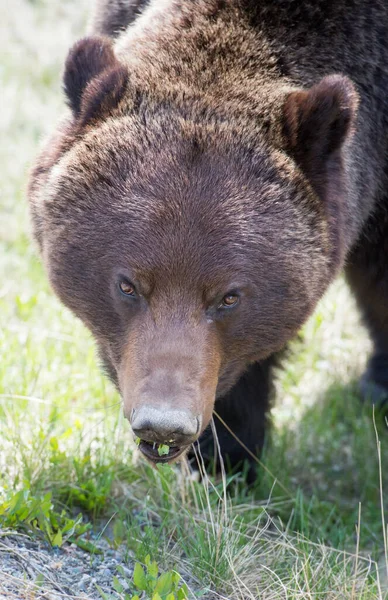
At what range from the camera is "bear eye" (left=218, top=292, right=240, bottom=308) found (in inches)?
152

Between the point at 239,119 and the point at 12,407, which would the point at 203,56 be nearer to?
the point at 239,119

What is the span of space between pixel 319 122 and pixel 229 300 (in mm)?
874

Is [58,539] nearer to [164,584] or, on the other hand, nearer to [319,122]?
[164,584]

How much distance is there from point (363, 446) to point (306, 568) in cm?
233

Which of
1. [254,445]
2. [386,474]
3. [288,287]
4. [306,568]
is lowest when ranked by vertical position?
[386,474]

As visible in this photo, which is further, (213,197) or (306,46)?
(306,46)

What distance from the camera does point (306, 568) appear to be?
4031mm

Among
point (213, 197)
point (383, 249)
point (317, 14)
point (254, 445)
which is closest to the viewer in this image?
point (213, 197)

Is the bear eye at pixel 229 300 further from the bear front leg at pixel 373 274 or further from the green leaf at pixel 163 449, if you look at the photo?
the bear front leg at pixel 373 274

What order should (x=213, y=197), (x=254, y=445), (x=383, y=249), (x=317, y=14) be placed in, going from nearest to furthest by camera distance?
(x=213, y=197) → (x=317, y=14) → (x=383, y=249) → (x=254, y=445)

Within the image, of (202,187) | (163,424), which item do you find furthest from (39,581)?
(202,187)

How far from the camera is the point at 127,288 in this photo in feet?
12.7

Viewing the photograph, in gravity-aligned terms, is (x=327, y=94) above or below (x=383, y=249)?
above

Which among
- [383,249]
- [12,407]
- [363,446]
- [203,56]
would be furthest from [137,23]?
[363,446]
